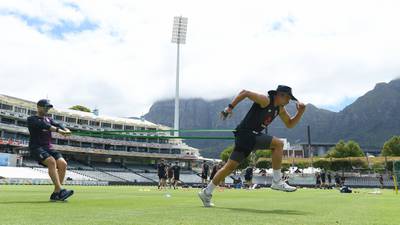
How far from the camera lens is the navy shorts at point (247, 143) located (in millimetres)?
7449

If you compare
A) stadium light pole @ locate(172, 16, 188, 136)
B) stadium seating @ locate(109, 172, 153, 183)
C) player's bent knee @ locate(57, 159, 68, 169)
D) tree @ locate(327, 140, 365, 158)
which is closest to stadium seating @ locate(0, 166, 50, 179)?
stadium seating @ locate(109, 172, 153, 183)

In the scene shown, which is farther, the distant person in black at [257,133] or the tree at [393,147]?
the tree at [393,147]

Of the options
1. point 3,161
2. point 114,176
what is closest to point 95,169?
point 114,176

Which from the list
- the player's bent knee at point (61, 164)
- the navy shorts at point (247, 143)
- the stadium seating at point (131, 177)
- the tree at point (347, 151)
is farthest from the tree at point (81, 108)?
the navy shorts at point (247, 143)

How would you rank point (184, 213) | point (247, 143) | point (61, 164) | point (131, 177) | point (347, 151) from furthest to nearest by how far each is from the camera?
point (347, 151) < point (131, 177) < point (61, 164) < point (247, 143) < point (184, 213)

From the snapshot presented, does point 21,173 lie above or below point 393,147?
below

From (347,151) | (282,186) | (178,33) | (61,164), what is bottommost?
(282,186)

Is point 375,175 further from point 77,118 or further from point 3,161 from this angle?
point 77,118

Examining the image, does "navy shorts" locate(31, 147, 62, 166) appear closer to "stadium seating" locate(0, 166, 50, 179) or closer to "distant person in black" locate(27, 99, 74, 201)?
"distant person in black" locate(27, 99, 74, 201)

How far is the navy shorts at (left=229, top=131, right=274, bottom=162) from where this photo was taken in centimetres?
745

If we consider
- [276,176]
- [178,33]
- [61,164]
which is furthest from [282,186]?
[178,33]

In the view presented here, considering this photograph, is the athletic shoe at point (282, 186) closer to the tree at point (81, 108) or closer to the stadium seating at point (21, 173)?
the stadium seating at point (21, 173)

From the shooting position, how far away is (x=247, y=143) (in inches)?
293

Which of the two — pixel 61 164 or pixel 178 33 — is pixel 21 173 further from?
pixel 61 164
